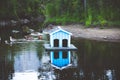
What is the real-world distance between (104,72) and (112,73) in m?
0.93

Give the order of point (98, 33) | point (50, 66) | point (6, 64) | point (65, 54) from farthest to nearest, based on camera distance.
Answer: point (98, 33)
point (65, 54)
point (6, 64)
point (50, 66)

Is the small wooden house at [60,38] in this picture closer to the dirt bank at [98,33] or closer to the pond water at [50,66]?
the pond water at [50,66]

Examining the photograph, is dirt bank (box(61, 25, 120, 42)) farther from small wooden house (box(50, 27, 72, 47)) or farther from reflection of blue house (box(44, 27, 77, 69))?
reflection of blue house (box(44, 27, 77, 69))

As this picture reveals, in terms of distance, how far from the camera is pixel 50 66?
36.5 m

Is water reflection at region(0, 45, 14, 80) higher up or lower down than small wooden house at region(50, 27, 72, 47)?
lower down

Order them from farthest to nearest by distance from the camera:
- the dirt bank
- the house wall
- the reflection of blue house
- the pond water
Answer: the dirt bank
the house wall
the reflection of blue house
the pond water

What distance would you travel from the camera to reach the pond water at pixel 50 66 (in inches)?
1243

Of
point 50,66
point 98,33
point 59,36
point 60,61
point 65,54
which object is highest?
point 59,36

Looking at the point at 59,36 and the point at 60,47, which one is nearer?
the point at 60,47

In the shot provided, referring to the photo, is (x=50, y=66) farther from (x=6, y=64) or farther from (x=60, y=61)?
(x=6, y=64)

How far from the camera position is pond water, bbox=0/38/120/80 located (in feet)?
104

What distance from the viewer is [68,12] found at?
92062 mm

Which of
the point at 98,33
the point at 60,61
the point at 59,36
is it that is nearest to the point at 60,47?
the point at 59,36

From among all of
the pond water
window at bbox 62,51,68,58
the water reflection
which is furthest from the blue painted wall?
the water reflection
